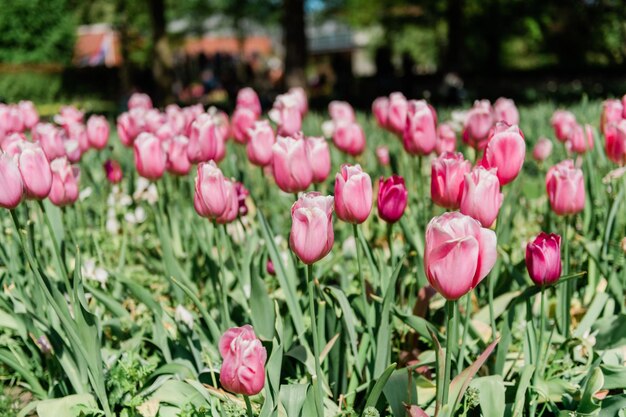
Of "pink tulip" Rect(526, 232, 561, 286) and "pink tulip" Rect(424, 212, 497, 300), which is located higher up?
"pink tulip" Rect(424, 212, 497, 300)

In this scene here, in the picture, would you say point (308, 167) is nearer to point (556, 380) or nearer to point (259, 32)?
point (556, 380)

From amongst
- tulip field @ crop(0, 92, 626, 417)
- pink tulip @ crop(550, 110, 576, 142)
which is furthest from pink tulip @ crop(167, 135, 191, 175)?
pink tulip @ crop(550, 110, 576, 142)

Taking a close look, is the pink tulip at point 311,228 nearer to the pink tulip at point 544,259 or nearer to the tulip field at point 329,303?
the tulip field at point 329,303

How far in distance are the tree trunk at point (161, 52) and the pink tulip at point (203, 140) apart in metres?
13.6

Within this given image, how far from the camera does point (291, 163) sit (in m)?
2.09

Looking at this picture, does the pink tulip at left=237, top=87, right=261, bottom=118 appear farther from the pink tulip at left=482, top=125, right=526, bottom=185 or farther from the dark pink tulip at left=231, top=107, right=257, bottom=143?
the pink tulip at left=482, top=125, right=526, bottom=185

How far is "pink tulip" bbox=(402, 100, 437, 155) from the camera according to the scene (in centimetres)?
255

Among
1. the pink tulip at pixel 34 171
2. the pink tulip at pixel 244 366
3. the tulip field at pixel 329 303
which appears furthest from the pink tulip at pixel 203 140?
the pink tulip at pixel 244 366

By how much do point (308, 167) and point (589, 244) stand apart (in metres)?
1.13

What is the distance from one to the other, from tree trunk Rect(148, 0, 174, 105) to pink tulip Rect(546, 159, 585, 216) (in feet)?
46.9

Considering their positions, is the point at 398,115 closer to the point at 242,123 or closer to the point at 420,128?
the point at 420,128

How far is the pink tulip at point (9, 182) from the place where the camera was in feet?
6.00

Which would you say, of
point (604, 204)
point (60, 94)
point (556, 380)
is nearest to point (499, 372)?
point (556, 380)

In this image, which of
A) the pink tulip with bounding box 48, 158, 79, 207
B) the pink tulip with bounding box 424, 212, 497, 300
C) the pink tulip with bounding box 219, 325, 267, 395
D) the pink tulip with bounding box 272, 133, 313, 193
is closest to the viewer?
the pink tulip with bounding box 424, 212, 497, 300
